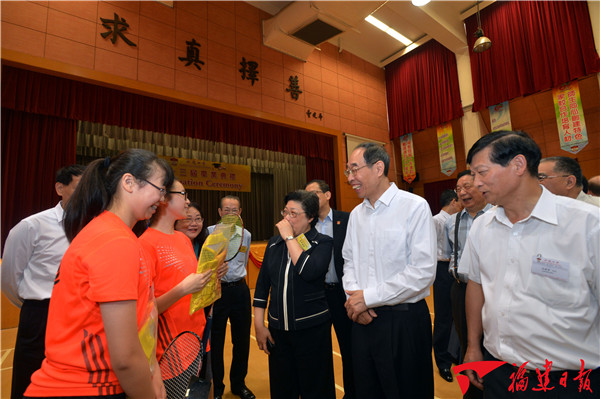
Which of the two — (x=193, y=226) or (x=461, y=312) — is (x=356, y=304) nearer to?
(x=461, y=312)

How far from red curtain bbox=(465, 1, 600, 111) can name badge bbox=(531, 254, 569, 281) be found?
7.65 metres

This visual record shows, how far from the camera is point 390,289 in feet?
5.17

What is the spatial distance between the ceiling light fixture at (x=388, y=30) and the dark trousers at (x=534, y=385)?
9038 mm

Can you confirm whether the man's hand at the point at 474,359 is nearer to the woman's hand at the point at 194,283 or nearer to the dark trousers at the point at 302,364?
the dark trousers at the point at 302,364

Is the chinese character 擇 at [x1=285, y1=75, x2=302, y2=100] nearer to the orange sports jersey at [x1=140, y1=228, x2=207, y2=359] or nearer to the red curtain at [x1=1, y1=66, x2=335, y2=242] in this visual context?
the red curtain at [x1=1, y1=66, x2=335, y2=242]

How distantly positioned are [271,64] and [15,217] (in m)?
6.00

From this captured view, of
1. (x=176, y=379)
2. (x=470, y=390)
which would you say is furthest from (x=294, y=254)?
(x=470, y=390)

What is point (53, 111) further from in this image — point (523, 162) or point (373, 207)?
point (523, 162)

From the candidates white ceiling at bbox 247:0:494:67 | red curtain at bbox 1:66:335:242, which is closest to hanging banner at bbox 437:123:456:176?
white ceiling at bbox 247:0:494:67

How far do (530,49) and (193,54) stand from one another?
7534 mm

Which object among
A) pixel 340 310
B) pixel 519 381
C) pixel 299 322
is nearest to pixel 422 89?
pixel 340 310

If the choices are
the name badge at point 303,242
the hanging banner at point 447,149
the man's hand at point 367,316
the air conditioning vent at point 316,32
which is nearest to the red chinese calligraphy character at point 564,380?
the man's hand at point 367,316

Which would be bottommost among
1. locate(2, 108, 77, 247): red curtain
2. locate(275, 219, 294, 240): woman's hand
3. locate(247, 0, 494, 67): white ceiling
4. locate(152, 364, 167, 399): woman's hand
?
locate(152, 364, 167, 399): woman's hand

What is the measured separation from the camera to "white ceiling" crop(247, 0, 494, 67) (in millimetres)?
6688
